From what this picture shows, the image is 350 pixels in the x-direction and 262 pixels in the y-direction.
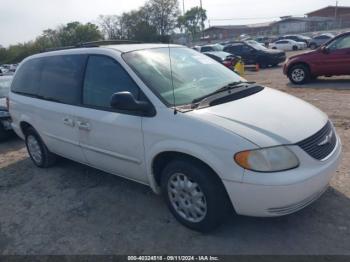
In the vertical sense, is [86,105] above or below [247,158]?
above

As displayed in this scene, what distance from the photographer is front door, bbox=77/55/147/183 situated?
3443 millimetres

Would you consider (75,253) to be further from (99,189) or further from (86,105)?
(86,105)

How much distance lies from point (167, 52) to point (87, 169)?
2.22 metres

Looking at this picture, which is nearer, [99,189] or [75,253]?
[75,253]

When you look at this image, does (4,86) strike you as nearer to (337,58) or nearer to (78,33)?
(337,58)

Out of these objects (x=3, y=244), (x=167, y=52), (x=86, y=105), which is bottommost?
(x=3, y=244)

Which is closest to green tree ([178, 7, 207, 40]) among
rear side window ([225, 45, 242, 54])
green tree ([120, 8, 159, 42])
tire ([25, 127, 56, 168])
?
green tree ([120, 8, 159, 42])

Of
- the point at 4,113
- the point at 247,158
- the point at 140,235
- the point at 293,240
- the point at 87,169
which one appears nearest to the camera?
the point at 247,158

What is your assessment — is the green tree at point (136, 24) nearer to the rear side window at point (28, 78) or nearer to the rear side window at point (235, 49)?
the rear side window at point (235, 49)

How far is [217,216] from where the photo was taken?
3.01 metres

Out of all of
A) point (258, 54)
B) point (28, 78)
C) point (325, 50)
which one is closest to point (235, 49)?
point (258, 54)

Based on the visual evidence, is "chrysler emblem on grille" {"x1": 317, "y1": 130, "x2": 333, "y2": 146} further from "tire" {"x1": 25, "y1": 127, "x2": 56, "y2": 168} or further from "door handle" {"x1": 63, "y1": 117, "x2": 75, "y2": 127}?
"tire" {"x1": 25, "y1": 127, "x2": 56, "y2": 168}

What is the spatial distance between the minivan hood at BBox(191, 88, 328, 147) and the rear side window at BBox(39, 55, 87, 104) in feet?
5.81

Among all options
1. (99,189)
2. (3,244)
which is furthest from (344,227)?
(3,244)
